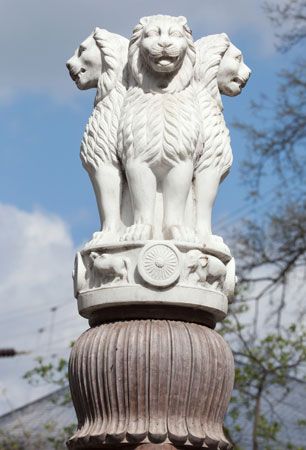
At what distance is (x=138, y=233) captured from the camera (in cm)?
521

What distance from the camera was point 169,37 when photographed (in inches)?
214

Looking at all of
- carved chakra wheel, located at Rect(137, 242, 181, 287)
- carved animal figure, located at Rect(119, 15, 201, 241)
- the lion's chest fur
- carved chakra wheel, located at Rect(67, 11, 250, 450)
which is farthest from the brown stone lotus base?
the lion's chest fur

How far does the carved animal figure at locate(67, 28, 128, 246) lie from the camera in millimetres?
5457

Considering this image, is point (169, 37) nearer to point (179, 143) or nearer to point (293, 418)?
point (179, 143)

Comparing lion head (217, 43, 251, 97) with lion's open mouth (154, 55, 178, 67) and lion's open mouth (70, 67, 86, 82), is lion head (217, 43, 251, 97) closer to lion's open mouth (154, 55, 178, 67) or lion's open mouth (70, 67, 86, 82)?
lion's open mouth (154, 55, 178, 67)

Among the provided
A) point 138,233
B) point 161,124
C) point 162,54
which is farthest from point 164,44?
point 138,233

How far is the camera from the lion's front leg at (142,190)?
534 cm

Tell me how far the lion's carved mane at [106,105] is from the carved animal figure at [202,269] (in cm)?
66

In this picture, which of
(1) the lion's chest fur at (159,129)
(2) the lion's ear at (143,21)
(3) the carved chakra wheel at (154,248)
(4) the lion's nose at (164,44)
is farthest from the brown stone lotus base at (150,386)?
(2) the lion's ear at (143,21)

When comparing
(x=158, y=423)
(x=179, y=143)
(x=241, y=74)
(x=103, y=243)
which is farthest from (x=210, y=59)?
(x=158, y=423)

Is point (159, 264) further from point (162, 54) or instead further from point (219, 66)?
point (219, 66)

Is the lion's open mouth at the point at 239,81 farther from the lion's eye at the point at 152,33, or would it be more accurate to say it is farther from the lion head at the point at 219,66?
the lion's eye at the point at 152,33

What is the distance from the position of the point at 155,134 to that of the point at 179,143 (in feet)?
0.41

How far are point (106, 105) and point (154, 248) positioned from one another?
88 cm
